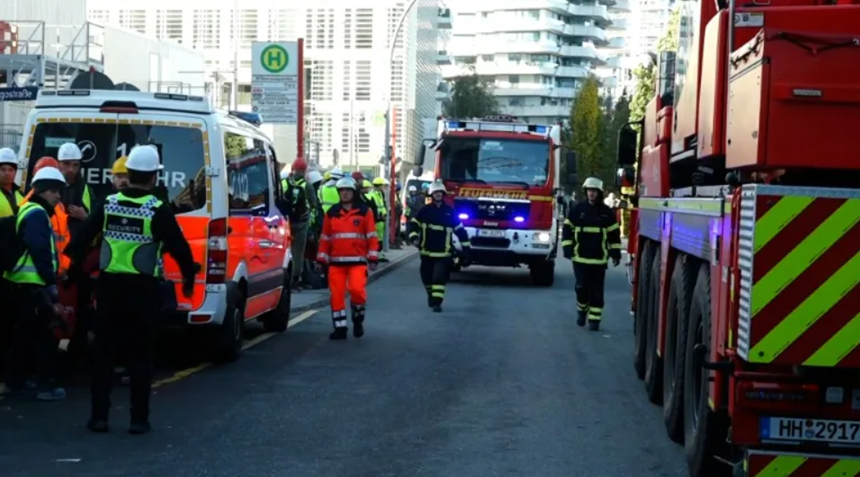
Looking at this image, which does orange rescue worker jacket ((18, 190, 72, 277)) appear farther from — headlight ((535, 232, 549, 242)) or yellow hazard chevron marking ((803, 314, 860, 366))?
headlight ((535, 232, 549, 242))

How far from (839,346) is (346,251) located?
9.18m

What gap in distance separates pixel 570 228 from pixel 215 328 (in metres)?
Result: 6.48

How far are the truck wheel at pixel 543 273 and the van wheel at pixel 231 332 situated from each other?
514 inches

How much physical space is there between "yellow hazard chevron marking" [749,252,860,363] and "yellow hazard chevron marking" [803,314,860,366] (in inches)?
1.0

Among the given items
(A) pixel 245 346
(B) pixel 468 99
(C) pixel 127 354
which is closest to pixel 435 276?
(A) pixel 245 346

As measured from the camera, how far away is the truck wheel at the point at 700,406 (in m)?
7.48

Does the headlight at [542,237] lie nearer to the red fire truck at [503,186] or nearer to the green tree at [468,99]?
the red fire truck at [503,186]

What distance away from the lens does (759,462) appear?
6.41 m

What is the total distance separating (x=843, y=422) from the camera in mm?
6422

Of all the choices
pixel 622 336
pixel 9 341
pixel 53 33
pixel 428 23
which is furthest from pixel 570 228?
pixel 428 23

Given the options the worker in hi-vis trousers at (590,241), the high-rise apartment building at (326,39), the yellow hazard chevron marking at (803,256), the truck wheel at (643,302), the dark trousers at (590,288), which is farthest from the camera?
the high-rise apartment building at (326,39)

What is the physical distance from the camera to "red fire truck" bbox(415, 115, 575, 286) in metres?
24.8

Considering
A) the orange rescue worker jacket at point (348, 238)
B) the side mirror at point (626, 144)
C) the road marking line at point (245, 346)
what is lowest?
the road marking line at point (245, 346)

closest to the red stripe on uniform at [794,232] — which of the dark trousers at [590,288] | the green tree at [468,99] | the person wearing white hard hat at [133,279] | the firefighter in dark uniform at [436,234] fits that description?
the person wearing white hard hat at [133,279]
